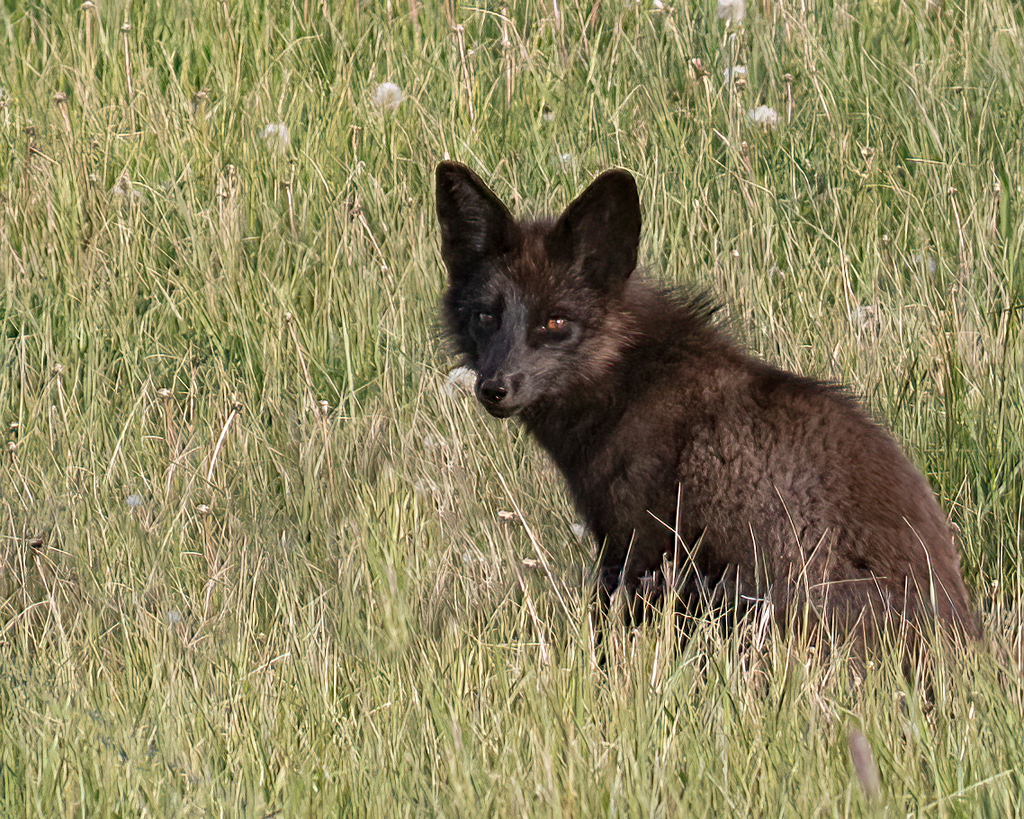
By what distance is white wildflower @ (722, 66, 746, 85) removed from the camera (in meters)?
5.67

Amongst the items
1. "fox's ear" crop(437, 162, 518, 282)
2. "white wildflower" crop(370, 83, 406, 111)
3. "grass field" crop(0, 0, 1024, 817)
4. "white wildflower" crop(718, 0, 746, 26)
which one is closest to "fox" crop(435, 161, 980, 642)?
"fox's ear" crop(437, 162, 518, 282)

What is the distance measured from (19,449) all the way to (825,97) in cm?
360

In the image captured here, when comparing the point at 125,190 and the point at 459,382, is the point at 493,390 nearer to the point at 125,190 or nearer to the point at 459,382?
the point at 459,382

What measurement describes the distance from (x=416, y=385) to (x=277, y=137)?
1.56 meters

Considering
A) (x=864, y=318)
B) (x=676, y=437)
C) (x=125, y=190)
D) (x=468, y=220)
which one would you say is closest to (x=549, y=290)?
(x=468, y=220)

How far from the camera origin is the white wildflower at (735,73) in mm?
5672

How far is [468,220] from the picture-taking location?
4.07m

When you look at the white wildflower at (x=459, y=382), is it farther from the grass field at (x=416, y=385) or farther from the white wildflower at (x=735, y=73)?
the white wildflower at (x=735, y=73)

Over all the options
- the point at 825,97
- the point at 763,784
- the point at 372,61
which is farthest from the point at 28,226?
the point at 763,784

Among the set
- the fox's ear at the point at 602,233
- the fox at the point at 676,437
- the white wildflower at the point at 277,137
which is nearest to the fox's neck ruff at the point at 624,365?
the fox at the point at 676,437

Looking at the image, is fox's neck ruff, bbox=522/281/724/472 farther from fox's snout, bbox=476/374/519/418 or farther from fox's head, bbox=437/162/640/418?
fox's snout, bbox=476/374/519/418

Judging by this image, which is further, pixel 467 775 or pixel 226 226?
pixel 226 226

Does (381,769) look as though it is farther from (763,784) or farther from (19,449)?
(19,449)

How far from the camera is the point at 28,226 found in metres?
5.35
